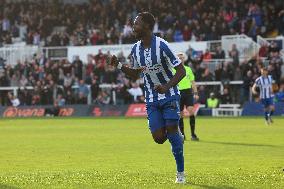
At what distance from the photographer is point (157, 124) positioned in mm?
11664

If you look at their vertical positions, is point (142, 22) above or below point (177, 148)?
above

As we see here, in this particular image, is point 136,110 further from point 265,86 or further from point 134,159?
point 134,159

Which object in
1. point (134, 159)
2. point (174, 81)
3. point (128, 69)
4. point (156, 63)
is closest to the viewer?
point (174, 81)

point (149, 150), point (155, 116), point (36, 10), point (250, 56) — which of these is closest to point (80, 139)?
point (149, 150)

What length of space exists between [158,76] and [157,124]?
2.48ft

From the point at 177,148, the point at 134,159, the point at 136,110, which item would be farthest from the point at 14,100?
the point at 177,148

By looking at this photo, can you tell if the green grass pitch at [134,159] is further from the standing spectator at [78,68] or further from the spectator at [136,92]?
the standing spectator at [78,68]

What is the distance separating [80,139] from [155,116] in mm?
11374

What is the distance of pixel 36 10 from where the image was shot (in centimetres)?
5284

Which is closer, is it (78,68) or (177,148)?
(177,148)

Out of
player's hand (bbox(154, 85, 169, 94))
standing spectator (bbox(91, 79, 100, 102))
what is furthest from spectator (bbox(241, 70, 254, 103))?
player's hand (bbox(154, 85, 169, 94))

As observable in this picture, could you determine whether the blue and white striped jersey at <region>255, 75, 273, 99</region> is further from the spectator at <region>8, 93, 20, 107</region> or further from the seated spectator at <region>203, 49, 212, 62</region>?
the spectator at <region>8, 93, 20, 107</region>

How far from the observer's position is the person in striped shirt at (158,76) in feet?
37.8

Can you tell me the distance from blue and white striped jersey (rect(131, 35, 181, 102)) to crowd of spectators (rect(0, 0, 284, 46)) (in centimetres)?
3024
